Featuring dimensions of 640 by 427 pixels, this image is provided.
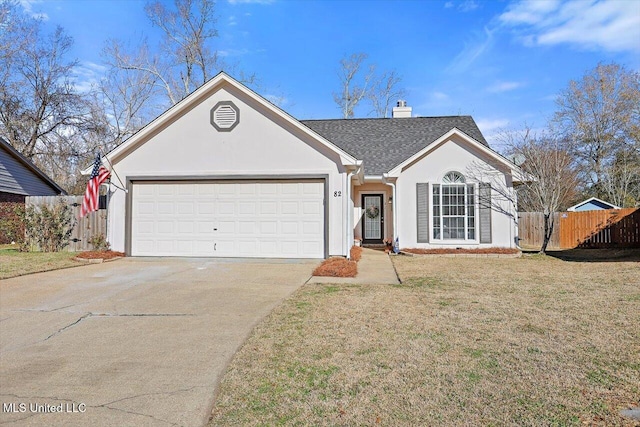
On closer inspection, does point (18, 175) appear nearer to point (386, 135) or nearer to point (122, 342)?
point (386, 135)

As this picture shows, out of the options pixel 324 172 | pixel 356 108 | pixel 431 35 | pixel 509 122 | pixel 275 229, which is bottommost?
pixel 275 229

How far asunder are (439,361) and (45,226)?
14.7 meters

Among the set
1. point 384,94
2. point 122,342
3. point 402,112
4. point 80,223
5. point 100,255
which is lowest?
point 122,342

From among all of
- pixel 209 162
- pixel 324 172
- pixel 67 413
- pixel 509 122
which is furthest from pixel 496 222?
pixel 67 413

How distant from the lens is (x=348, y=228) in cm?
1151

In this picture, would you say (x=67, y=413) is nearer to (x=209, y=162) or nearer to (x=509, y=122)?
(x=209, y=162)

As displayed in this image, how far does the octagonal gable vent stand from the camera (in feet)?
39.4

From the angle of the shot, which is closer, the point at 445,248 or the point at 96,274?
the point at 96,274

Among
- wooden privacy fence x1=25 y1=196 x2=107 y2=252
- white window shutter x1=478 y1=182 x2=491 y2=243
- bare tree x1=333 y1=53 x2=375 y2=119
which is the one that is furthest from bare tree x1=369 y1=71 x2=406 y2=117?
wooden privacy fence x1=25 y1=196 x2=107 y2=252

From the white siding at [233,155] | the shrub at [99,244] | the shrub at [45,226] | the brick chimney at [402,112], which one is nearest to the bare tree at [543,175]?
the brick chimney at [402,112]

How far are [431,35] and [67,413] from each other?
1707cm

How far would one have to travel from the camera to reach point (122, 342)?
454 centimetres

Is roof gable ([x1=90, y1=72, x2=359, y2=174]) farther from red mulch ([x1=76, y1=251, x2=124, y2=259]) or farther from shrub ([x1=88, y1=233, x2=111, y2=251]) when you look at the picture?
red mulch ([x1=76, y1=251, x2=124, y2=259])

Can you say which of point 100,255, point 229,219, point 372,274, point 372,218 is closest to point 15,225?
point 100,255
